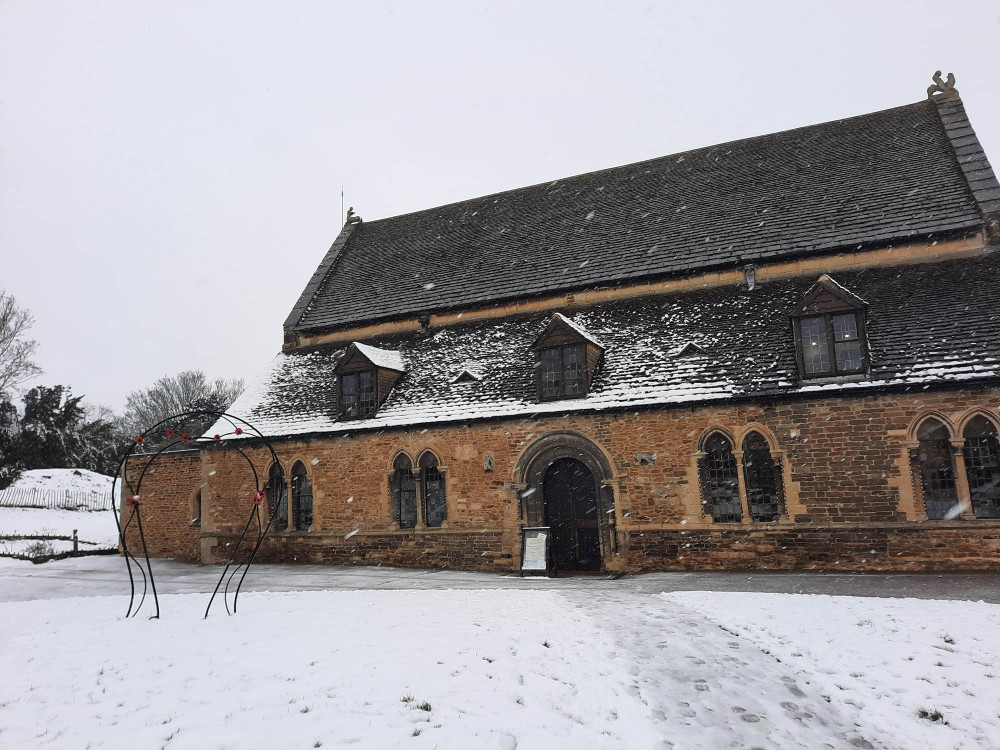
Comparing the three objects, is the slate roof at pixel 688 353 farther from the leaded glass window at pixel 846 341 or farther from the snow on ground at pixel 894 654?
the snow on ground at pixel 894 654

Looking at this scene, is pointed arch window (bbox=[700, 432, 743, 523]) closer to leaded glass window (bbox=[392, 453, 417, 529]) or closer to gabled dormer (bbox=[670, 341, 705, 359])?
gabled dormer (bbox=[670, 341, 705, 359])

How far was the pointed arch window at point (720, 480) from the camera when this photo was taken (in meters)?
14.3

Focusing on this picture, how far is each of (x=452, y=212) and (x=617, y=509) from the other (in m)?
14.1

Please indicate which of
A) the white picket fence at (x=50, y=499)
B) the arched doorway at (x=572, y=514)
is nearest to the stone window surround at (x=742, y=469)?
the arched doorway at (x=572, y=514)

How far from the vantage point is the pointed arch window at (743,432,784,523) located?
45.9 ft

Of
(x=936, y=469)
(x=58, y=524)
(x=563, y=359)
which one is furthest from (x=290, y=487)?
(x=58, y=524)

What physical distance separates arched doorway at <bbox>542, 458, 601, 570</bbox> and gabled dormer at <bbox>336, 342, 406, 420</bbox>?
5426 mm

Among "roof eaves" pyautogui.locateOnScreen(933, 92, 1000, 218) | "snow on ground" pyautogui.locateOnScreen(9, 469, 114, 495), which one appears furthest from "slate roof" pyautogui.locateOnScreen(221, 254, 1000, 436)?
"snow on ground" pyautogui.locateOnScreen(9, 469, 114, 495)

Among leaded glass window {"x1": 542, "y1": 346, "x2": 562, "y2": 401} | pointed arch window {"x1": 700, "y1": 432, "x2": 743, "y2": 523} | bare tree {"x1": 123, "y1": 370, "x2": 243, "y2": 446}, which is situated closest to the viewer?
pointed arch window {"x1": 700, "y1": 432, "x2": 743, "y2": 523}

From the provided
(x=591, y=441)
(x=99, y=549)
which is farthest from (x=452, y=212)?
(x=99, y=549)

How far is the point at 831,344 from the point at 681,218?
21.4 ft

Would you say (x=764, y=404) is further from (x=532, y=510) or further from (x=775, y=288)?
(x=532, y=510)

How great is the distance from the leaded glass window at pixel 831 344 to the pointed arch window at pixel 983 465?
2359 mm

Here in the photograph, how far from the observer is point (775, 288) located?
16188 mm
